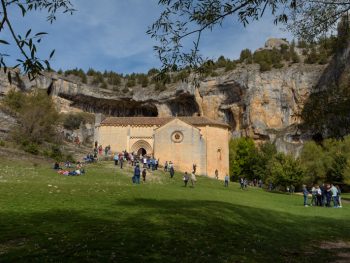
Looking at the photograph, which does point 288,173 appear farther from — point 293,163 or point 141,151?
point 141,151

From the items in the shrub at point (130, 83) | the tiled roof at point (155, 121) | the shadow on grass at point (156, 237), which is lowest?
the shadow on grass at point (156, 237)

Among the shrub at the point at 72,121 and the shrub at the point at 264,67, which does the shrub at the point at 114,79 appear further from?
the shrub at the point at 264,67

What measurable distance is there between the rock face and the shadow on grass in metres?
54.6

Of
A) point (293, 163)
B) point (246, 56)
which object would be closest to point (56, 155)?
point (293, 163)

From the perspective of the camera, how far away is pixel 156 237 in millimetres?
9383

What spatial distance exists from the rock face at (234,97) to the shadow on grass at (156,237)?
179 ft

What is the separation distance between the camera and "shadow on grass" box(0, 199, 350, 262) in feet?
25.0

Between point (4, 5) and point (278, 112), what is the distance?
7000 cm

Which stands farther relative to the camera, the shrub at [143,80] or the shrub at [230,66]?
the shrub at [143,80]

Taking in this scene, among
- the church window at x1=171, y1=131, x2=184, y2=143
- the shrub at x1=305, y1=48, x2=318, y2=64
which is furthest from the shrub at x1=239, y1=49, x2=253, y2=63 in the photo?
the church window at x1=171, y1=131, x2=184, y2=143

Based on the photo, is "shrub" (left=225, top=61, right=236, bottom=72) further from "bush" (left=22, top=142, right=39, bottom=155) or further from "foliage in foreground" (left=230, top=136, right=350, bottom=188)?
"bush" (left=22, top=142, right=39, bottom=155)

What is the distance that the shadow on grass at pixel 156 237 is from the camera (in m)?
7.63

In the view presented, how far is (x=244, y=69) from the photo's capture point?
73.6m

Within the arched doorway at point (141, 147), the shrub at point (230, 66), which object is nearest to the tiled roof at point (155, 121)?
the arched doorway at point (141, 147)
